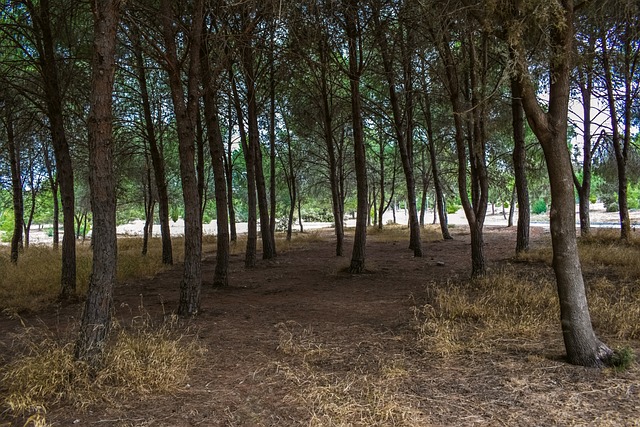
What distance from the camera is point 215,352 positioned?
4.39m

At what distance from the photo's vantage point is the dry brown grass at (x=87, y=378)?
308cm

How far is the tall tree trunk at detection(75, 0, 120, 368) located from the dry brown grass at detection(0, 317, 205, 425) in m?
0.24

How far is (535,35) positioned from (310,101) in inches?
434

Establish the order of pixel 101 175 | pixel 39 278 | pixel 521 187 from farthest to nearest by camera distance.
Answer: pixel 521 187 → pixel 39 278 → pixel 101 175

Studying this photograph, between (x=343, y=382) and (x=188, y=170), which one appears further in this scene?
(x=188, y=170)

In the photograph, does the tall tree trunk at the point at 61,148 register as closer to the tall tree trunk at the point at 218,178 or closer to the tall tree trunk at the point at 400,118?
the tall tree trunk at the point at 218,178

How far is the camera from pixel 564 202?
3.73 m

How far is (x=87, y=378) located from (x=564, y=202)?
449 cm

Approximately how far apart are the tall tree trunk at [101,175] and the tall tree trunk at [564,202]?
382 centimetres

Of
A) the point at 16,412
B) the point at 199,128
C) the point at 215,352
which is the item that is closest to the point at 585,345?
the point at 215,352

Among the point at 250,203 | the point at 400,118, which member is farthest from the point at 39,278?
the point at 400,118

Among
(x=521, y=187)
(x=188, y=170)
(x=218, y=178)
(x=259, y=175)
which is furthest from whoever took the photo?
(x=259, y=175)

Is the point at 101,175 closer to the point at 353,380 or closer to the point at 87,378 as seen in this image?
the point at 87,378

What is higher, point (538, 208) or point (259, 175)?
point (259, 175)
